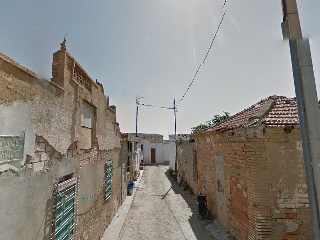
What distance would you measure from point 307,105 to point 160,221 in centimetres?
804

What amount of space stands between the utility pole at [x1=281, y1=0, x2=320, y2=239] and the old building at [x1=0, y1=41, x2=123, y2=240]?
382cm

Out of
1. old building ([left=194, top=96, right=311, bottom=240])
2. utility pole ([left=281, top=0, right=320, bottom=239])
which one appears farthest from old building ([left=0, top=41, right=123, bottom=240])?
old building ([left=194, top=96, right=311, bottom=240])

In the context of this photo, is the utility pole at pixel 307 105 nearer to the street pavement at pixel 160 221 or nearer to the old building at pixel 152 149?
the street pavement at pixel 160 221

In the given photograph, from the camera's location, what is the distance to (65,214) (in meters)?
4.42

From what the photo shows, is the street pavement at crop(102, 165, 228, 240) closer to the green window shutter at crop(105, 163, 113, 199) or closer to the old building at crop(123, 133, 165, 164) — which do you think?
the green window shutter at crop(105, 163, 113, 199)

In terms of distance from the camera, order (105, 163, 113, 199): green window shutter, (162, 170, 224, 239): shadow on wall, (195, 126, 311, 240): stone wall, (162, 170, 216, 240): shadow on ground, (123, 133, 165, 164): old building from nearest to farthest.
A: (195, 126, 311, 240): stone wall, (162, 170, 224, 239): shadow on wall, (162, 170, 216, 240): shadow on ground, (105, 163, 113, 199): green window shutter, (123, 133, 165, 164): old building

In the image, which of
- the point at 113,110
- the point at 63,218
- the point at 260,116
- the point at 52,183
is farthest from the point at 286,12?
the point at 113,110

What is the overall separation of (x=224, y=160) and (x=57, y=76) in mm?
6045

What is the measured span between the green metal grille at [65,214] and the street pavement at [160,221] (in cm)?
314

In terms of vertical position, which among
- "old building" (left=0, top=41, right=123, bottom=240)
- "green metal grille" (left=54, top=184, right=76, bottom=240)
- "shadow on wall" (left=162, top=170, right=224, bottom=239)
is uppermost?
"old building" (left=0, top=41, right=123, bottom=240)

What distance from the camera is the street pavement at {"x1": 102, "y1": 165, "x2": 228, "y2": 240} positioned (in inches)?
301

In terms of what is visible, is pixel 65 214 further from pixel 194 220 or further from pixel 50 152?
pixel 194 220

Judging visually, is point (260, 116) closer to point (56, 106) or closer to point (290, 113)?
point (290, 113)

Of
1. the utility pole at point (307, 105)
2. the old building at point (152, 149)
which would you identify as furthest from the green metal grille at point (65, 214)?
the old building at point (152, 149)
